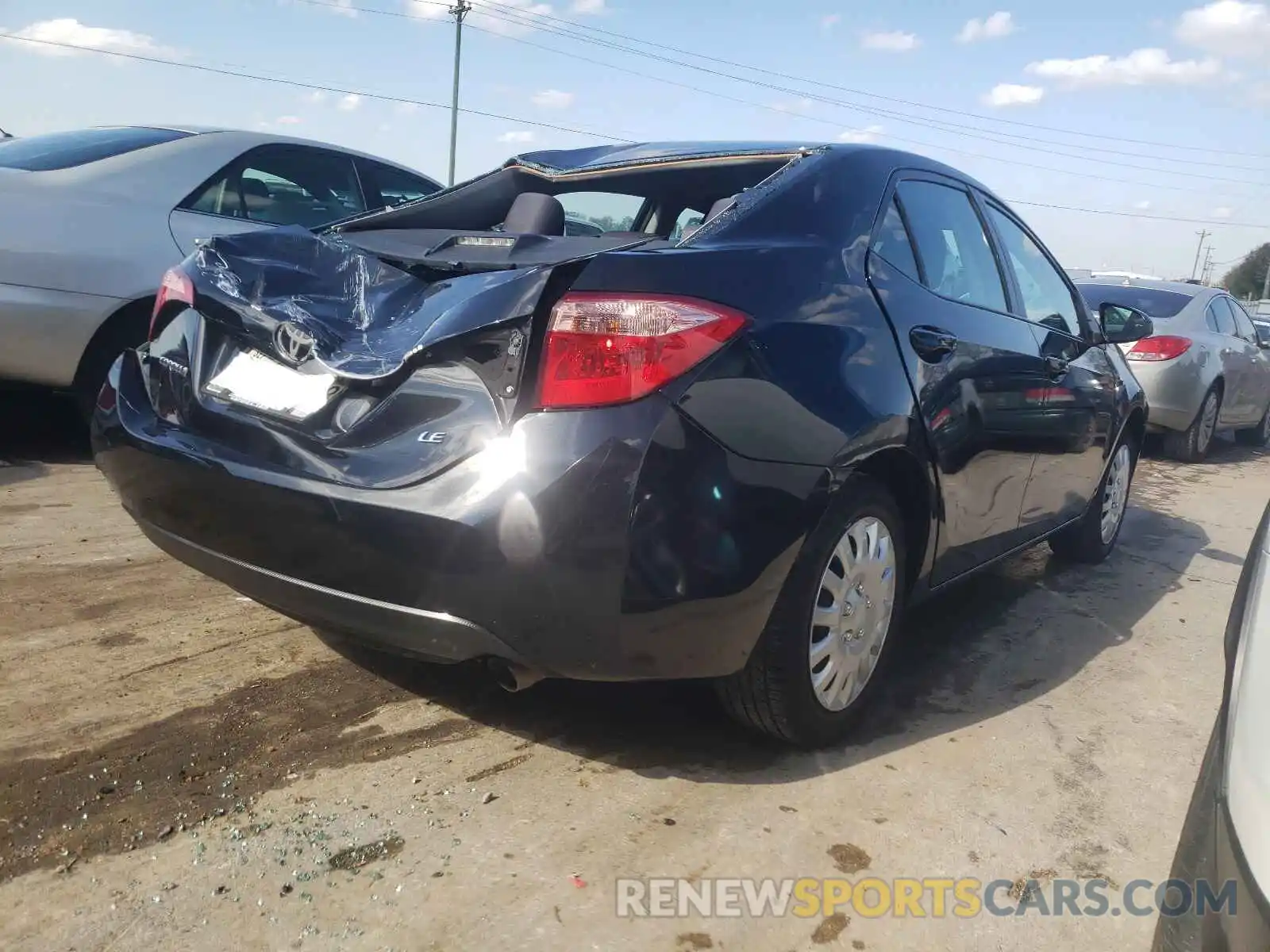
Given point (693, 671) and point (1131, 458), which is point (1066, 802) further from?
point (1131, 458)

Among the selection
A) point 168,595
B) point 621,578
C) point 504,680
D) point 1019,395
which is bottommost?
point 168,595

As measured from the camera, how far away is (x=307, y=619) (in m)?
2.49

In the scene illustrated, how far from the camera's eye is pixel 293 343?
245 cm

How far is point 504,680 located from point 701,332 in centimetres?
88

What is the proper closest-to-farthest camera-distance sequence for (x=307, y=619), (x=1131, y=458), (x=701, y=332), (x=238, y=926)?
(x=238, y=926) < (x=701, y=332) < (x=307, y=619) < (x=1131, y=458)

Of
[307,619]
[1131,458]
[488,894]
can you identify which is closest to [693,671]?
[488,894]

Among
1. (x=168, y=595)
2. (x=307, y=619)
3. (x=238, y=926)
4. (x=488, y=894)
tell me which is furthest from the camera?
(x=168, y=595)

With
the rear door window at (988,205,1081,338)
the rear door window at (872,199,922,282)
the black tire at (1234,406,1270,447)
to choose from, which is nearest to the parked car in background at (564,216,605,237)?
the rear door window at (872,199,922,282)

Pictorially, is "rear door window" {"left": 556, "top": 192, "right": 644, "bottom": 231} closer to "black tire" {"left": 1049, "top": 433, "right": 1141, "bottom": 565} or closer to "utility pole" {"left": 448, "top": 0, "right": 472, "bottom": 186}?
"black tire" {"left": 1049, "top": 433, "right": 1141, "bottom": 565}

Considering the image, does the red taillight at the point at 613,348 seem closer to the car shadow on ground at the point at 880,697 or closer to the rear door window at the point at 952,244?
the car shadow on ground at the point at 880,697

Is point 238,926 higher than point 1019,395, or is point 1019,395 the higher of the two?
point 1019,395

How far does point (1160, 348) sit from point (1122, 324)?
4.11 metres

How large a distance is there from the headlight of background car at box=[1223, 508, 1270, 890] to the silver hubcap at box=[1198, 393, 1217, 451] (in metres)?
8.22

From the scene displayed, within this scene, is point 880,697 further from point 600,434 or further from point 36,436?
point 36,436
